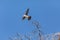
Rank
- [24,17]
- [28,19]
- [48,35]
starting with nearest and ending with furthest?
[28,19], [24,17], [48,35]

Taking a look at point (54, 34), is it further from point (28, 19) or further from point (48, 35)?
point (28, 19)

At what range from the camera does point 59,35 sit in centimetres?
2680

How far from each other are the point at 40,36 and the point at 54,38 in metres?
3.92

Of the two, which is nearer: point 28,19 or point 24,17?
point 28,19

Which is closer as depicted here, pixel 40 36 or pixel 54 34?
pixel 40 36

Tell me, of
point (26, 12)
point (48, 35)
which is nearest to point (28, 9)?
point (26, 12)

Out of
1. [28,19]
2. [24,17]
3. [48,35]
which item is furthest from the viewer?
[48,35]

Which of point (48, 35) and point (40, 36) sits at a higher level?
point (48, 35)

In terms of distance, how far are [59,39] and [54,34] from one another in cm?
54

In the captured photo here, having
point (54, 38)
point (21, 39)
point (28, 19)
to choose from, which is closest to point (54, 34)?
point (54, 38)

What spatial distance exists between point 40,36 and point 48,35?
2.90 meters

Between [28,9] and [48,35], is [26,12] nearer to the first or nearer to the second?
[28,9]

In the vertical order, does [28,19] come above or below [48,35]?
below

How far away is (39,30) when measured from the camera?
892 inches
